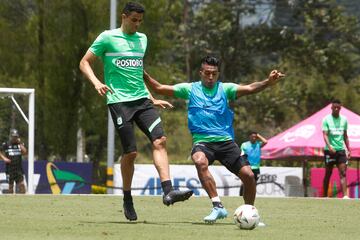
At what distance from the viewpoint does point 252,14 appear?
48562 millimetres

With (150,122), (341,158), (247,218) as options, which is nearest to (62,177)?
(341,158)

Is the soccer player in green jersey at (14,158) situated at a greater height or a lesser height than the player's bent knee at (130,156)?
lesser

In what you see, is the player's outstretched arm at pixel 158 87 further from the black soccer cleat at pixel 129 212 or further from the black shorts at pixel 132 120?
the black soccer cleat at pixel 129 212

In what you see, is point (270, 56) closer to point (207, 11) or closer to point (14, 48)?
point (207, 11)

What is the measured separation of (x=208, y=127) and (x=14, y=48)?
24.4 metres

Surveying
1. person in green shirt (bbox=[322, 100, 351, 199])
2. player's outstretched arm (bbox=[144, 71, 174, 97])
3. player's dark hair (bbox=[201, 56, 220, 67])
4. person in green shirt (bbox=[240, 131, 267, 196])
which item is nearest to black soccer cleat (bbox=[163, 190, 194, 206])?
player's outstretched arm (bbox=[144, 71, 174, 97])

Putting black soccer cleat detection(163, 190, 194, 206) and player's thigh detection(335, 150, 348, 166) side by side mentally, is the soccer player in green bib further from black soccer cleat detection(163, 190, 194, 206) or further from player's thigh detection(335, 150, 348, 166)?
player's thigh detection(335, 150, 348, 166)

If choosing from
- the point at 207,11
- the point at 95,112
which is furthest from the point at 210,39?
the point at 95,112

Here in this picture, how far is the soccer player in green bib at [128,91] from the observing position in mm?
Answer: 11539

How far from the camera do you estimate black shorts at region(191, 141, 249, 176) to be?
38.9ft

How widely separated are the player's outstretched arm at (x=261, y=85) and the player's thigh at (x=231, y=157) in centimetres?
57

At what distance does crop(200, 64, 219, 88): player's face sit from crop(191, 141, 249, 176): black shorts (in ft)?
2.08

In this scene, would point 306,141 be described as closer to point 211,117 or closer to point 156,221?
point 211,117

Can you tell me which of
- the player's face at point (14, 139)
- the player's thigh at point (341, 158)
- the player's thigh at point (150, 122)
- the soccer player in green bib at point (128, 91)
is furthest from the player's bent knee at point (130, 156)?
the player's face at point (14, 139)
